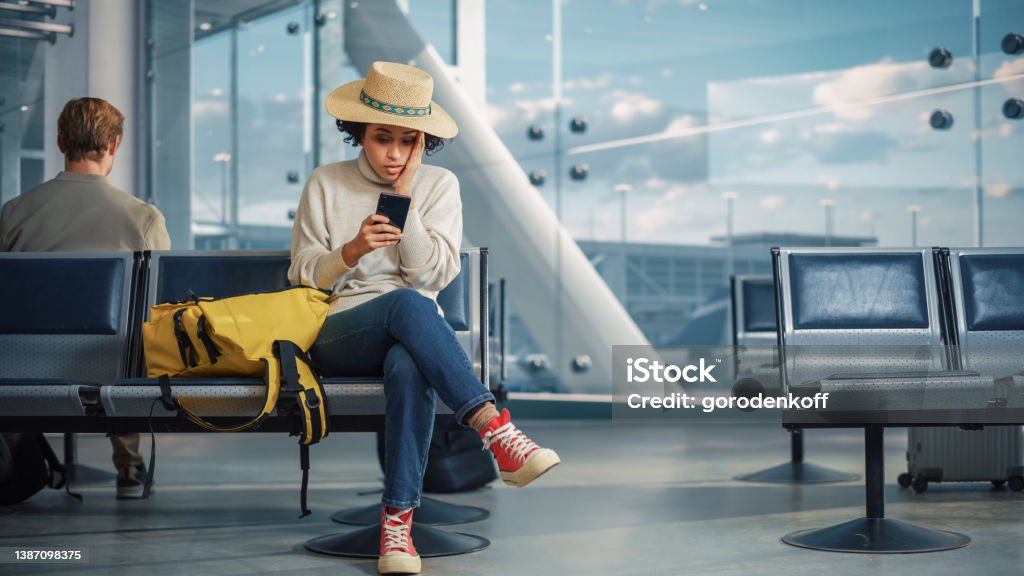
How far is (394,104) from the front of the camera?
11.7ft

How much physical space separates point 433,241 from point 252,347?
2.08 ft

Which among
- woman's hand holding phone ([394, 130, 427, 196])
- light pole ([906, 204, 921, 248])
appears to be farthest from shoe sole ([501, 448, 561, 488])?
light pole ([906, 204, 921, 248])

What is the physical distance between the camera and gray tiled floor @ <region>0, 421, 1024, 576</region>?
3289 mm

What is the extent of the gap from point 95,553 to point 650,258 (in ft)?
20.5

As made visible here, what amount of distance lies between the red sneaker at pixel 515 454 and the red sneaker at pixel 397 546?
0.29 meters

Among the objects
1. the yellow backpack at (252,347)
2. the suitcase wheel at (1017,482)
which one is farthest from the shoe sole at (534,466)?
the suitcase wheel at (1017,482)

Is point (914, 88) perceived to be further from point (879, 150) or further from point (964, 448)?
point (964, 448)

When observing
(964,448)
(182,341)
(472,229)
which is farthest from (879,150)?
(182,341)

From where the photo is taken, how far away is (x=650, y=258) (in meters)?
9.22

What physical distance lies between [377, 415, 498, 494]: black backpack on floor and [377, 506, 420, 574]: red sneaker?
160cm

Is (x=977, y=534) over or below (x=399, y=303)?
below

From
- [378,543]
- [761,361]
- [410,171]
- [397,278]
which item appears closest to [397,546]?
[378,543]

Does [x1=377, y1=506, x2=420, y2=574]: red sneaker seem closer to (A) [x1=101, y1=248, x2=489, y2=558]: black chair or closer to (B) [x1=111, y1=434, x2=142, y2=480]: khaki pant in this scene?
(A) [x1=101, y1=248, x2=489, y2=558]: black chair

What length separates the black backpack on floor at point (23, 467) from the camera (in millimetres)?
4496
